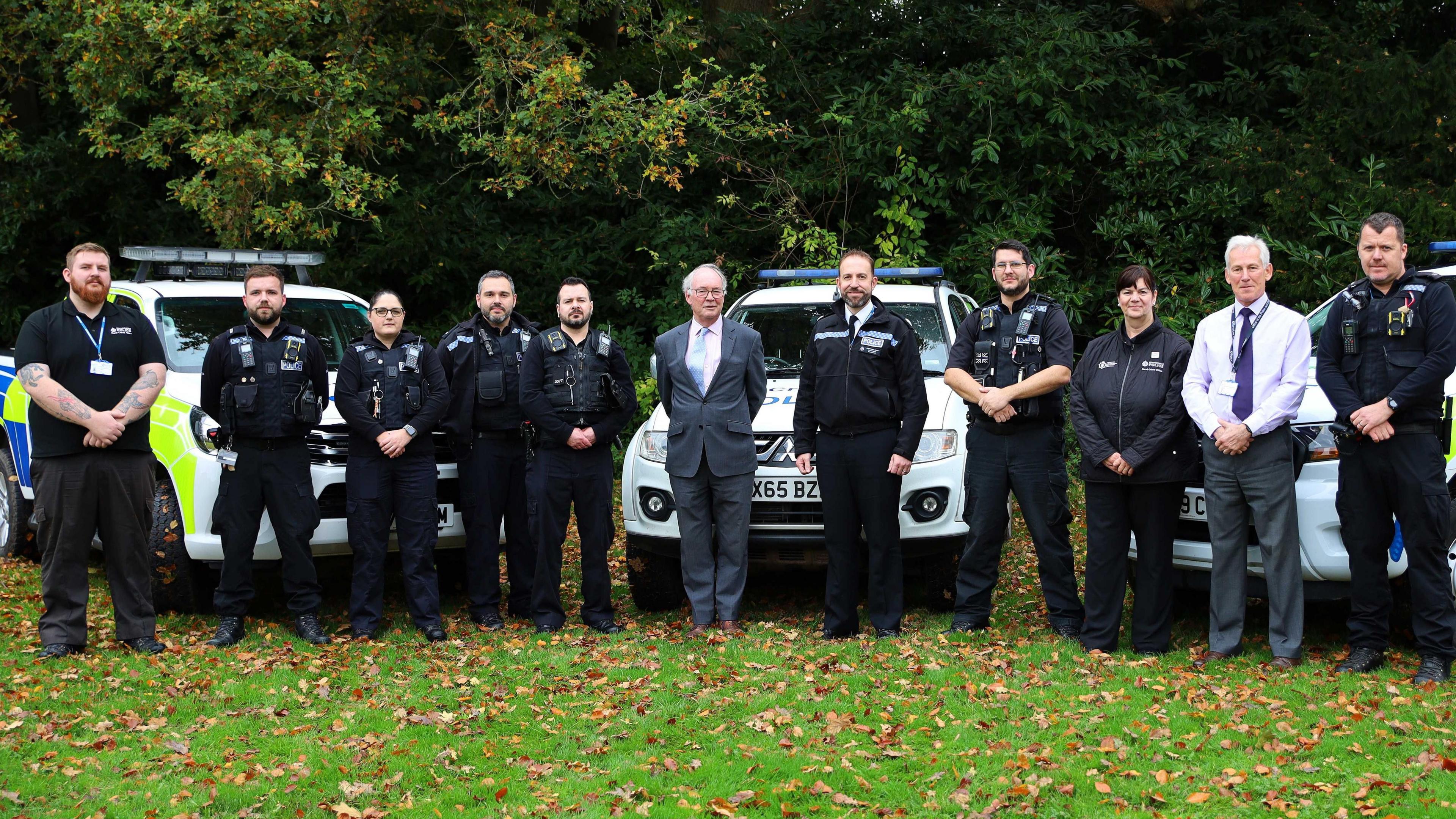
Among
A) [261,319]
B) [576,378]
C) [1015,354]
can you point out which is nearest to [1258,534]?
[1015,354]

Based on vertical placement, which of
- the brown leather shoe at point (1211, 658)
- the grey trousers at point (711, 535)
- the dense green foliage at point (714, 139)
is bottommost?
the brown leather shoe at point (1211, 658)

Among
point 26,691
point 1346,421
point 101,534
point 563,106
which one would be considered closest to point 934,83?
point 563,106

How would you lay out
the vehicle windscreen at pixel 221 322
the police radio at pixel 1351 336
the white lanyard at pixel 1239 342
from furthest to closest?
the vehicle windscreen at pixel 221 322
the white lanyard at pixel 1239 342
the police radio at pixel 1351 336

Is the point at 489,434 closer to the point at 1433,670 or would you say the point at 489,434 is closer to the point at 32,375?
the point at 32,375

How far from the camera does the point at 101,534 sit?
639 centimetres

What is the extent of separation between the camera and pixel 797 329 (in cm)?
795

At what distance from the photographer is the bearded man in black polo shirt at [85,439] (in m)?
6.18

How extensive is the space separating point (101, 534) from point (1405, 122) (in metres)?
10.9

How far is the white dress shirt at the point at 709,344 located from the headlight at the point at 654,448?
0.50m

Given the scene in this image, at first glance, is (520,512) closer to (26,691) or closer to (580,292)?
(580,292)

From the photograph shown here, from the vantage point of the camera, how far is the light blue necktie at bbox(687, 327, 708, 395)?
6719 mm

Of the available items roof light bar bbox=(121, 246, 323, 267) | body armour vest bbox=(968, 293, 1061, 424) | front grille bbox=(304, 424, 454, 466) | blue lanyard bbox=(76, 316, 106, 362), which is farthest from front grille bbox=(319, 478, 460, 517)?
body armour vest bbox=(968, 293, 1061, 424)

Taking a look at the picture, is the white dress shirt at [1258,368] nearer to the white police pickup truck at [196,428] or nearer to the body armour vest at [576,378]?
the body armour vest at [576,378]

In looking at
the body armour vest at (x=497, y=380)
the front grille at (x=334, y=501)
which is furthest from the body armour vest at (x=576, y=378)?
the front grille at (x=334, y=501)
